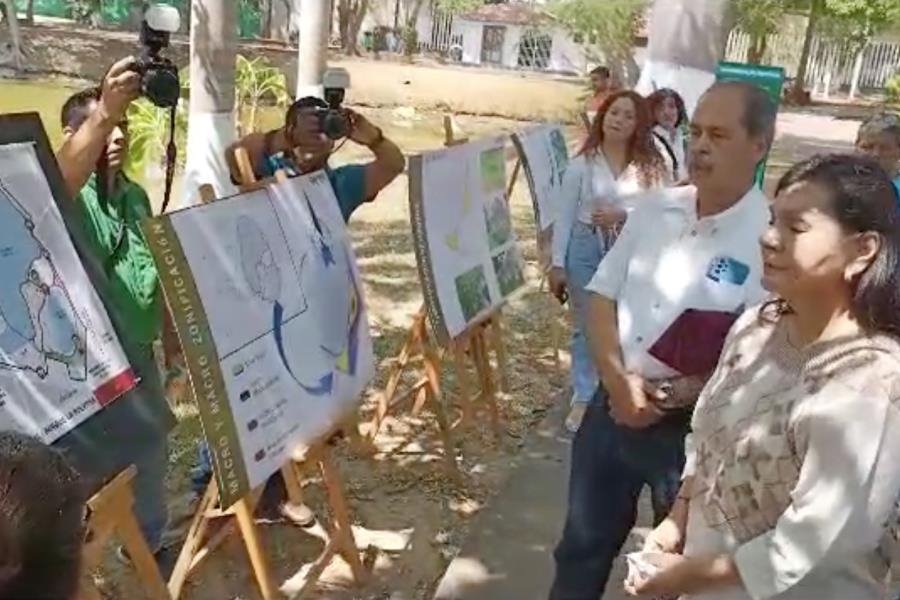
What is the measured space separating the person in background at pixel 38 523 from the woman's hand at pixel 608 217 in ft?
11.9

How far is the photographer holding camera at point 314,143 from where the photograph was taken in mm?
3471

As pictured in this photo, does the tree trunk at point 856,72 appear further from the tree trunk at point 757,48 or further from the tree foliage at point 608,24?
the tree foliage at point 608,24

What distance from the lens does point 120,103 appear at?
2.60 m

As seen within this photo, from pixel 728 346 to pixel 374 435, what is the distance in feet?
8.94

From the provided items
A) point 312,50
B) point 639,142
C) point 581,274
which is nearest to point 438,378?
point 581,274

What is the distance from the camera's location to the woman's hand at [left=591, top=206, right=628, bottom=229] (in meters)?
4.61

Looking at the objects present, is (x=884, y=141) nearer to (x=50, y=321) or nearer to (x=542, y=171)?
(x=542, y=171)

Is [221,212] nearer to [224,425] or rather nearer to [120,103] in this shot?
[120,103]

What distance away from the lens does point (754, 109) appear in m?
2.42

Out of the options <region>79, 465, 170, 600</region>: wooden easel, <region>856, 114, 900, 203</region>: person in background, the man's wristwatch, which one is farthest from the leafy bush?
<region>79, 465, 170, 600</region>: wooden easel

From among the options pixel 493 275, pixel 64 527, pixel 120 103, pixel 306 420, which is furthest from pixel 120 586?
pixel 64 527

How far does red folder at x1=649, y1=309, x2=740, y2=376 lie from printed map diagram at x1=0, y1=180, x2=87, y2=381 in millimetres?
1365

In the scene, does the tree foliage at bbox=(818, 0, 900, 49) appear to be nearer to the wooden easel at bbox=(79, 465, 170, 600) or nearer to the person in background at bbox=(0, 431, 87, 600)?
the wooden easel at bbox=(79, 465, 170, 600)

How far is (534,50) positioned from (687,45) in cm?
3257
